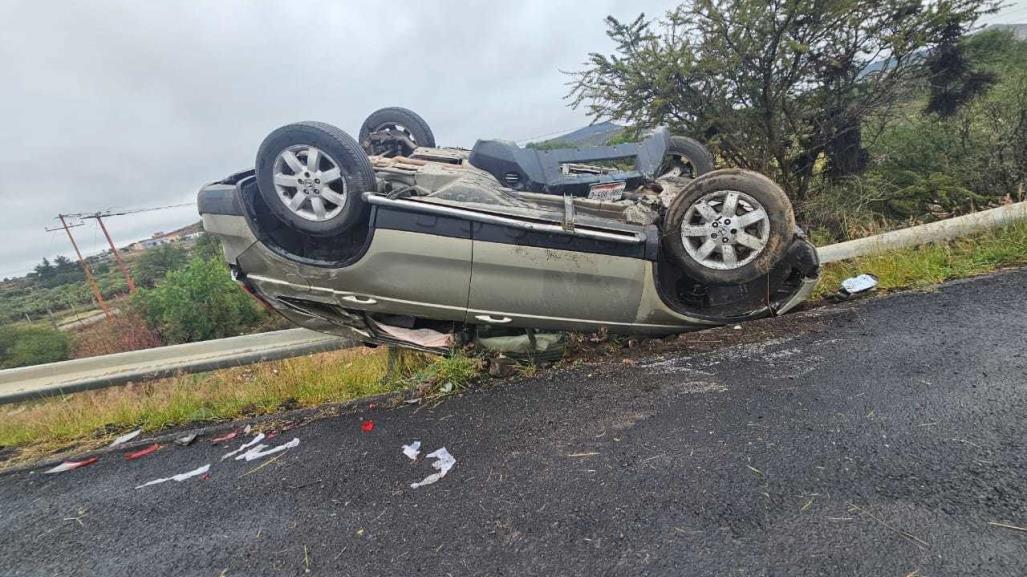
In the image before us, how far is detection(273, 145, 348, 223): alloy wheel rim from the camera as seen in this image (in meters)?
2.69

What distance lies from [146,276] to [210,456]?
172 ft

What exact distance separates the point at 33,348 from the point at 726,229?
116 feet

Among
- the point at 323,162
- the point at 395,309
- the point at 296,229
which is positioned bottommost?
the point at 395,309

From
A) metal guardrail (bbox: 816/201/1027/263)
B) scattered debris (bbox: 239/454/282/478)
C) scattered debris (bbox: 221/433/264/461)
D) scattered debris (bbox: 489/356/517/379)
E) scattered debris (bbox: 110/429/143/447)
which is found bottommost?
metal guardrail (bbox: 816/201/1027/263)

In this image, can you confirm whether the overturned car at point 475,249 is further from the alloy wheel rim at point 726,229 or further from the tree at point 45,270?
the tree at point 45,270

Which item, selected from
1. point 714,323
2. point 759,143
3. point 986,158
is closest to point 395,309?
point 714,323

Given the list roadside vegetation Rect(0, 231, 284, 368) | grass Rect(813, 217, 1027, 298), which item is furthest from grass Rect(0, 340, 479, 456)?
roadside vegetation Rect(0, 231, 284, 368)

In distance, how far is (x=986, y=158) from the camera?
21.4ft

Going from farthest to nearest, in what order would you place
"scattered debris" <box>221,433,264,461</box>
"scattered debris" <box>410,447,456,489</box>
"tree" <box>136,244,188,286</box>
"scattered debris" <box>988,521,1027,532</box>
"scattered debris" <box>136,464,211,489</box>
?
"tree" <box>136,244,188,286</box>, "scattered debris" <box>221,433,264,461</box>, "scattered debris" <box>136,464,211,489</box>, "scattered debris" <box>410,447,456,489</box>, "scattered debris" <box>988,521,1027,532</box>

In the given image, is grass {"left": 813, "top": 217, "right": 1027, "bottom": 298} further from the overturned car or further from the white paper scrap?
the overturned car

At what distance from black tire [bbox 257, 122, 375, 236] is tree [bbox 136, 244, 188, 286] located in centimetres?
4914

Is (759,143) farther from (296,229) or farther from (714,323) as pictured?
(296,229)

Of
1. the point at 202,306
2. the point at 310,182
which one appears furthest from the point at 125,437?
the point at 202,306

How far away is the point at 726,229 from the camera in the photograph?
268cm
